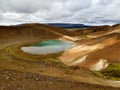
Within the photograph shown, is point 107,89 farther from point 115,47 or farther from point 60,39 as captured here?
point 60,39

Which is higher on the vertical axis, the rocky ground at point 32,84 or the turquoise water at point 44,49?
the rocky ground at point 32,84

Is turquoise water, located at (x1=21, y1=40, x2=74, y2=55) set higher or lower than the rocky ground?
lower

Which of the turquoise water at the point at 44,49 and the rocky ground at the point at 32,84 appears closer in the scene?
the rocky ground at the point at 32,84

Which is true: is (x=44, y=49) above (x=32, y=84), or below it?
below

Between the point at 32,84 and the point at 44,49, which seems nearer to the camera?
the point at 32,84

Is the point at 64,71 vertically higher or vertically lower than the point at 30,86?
lower

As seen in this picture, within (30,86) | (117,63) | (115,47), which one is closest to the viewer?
(30,86)

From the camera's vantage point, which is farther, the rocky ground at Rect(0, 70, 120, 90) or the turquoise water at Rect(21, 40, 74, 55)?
the turquoise water at Rect(21, 40, 74, 55)

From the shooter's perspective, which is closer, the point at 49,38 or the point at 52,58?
the point at 52,58

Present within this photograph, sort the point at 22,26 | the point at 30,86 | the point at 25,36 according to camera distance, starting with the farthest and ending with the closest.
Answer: the point at 22,26 < the point at 25,36 < the point at 30,86

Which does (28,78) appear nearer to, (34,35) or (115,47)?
(115,47)

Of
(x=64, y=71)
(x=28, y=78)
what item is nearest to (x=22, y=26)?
(x=64, y=71)
